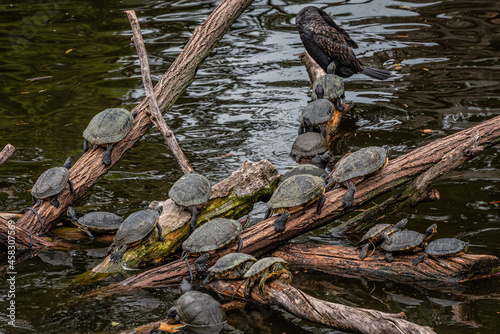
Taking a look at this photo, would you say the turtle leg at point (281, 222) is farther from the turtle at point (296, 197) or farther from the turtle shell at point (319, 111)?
the turtle shell at point (319, 111)

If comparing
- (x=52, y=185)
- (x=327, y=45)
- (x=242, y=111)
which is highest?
(x=327, y=45)

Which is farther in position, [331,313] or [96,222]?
[96,222]

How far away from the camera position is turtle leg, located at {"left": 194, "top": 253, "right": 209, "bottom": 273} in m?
4.73

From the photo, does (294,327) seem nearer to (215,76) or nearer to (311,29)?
(311,29)

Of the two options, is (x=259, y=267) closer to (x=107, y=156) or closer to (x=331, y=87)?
(x=107, y=156)

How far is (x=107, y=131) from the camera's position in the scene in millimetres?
5902

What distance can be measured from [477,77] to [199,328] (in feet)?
24.8

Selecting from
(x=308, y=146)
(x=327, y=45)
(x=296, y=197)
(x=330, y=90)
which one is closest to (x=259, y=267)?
(x=296, y=197)

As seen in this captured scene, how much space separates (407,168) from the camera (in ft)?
16.2

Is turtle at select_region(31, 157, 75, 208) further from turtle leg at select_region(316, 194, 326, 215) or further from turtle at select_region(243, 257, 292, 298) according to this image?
turtle leg at select_region(316, 194, 326, 215)

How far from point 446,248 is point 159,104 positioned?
3.76 m

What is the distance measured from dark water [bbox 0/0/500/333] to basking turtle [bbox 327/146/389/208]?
78 centimetres

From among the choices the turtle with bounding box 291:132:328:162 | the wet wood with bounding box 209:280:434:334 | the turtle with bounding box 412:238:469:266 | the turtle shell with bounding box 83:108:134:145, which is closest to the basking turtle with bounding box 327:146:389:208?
the turtle with bounding box 412:238:469:266

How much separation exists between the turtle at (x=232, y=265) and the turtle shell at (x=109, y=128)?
216 centimetres
